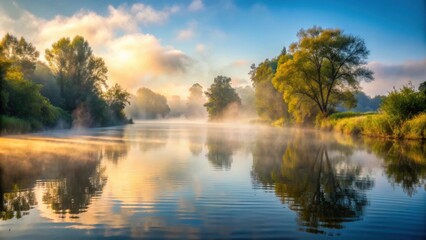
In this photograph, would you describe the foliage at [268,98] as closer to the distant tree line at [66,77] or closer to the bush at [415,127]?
the distant tree line at [66,77]

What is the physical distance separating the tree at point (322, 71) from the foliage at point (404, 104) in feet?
77.6

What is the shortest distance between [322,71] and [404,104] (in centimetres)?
2791

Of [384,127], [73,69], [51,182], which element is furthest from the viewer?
[73,69]

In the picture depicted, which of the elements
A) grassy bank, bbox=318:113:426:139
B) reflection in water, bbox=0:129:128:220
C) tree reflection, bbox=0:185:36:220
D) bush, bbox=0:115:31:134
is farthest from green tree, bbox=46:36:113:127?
tree reflection, bbox=0:185:36:220

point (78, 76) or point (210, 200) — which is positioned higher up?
point (78, 76)

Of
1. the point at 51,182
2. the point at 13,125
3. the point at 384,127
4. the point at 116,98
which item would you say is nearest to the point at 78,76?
the point at 116,98

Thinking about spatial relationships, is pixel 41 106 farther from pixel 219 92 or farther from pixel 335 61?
pixel 219 92

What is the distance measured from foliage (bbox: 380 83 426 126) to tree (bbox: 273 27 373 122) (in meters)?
23.6

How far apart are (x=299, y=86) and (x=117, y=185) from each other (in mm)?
51798

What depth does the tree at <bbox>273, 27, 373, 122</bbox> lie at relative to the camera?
2186 inches

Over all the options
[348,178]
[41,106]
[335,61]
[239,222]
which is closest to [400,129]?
[348,178]

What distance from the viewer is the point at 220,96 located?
409 ft

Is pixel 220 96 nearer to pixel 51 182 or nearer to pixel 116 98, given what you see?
pixel 116 98

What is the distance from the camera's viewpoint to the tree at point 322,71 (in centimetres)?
5553
